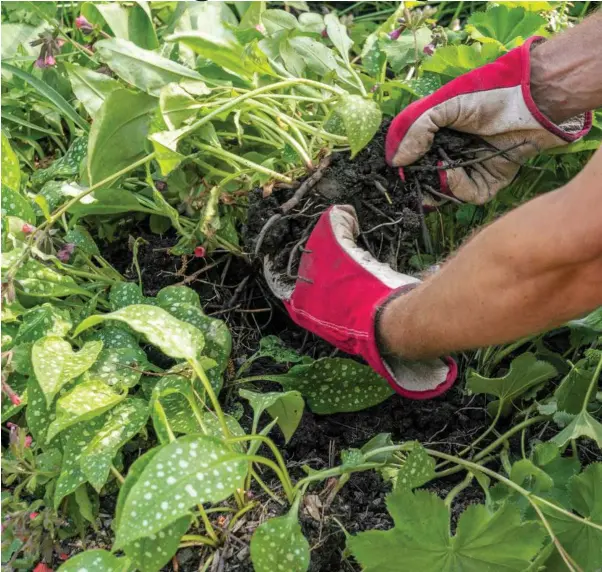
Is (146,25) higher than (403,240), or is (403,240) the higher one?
(146,25)

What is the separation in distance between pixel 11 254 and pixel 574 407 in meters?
0.99

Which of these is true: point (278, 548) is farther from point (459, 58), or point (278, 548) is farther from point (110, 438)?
point (459, 58)

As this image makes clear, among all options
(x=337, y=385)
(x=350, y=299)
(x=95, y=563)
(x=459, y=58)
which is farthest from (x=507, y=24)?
(x=95, y=563)

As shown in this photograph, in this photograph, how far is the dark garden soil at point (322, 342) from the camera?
45.0 inches

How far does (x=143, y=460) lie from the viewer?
952mm

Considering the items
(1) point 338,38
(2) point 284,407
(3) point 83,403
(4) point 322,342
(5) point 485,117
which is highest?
(1) point 338,38

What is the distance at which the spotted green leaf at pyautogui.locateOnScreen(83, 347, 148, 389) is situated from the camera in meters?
1.21

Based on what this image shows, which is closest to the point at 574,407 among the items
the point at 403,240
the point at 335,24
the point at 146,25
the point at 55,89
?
the point at 403,240

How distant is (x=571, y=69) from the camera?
1.39 metres

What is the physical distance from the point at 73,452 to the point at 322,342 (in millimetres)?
537

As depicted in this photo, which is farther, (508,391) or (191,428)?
(508,391)

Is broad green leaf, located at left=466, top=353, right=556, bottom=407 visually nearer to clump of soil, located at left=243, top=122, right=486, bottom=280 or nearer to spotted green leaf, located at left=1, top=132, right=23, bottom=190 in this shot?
clump of soil, located at left=243, top=122, right=486, bottom=280

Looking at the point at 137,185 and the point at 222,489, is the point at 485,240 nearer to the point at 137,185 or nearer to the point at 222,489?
the point at 222,489

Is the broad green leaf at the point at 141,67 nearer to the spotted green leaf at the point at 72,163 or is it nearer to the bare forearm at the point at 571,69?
the spotted green leaf at the point at 72,163
